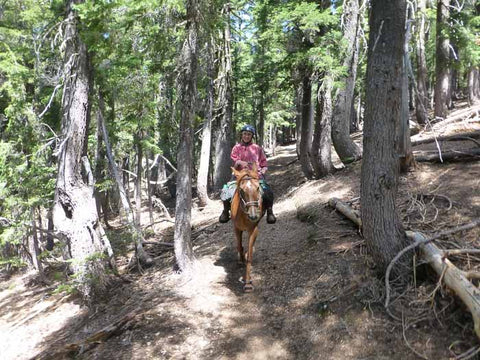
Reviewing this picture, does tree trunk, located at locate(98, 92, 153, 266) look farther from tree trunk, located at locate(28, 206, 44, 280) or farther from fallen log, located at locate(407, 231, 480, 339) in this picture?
fallen log, located at locate(407, 231, 480, 339)

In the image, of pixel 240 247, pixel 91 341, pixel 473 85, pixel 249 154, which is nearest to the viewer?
pixel 91 341

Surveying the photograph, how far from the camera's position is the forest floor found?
4742 mm

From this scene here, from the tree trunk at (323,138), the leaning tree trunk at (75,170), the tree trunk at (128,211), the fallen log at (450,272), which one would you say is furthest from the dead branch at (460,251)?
the tree trunk at (323,138)

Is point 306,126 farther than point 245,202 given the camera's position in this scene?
Yes

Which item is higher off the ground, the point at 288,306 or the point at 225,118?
the point at 225,118

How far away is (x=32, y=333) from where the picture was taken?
27.5 feet

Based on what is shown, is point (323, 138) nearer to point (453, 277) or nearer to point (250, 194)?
point (250, 194)

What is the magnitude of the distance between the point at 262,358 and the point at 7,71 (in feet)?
41.1

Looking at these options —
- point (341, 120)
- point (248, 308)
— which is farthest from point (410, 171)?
point (248, 308)

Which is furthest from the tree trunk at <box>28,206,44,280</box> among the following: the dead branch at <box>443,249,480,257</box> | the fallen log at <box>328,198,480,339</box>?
the dead branch at <box>443,249,480,257</box>

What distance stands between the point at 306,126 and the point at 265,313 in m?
9.33

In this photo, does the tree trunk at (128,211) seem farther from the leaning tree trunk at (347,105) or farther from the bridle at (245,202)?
the leaning tree trunk at (347,105)

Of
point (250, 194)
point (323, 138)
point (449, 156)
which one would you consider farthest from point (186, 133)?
point (323, 138)

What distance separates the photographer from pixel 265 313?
20.4 feet
